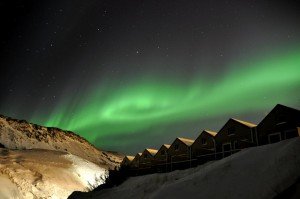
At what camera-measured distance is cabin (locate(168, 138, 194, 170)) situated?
2114 inches

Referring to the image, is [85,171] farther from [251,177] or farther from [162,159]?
[251,177]

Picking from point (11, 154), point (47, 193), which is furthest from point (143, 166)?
point (11, 154)

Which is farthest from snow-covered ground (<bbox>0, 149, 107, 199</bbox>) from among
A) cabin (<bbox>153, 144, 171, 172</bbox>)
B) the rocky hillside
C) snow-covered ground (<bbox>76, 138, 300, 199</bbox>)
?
snow-covered ground (<bbox>76, 138, 300, 199</bbox>)

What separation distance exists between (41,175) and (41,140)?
189ft

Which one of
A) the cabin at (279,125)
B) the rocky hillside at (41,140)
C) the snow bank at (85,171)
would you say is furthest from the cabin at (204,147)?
the rocky hillside at (41,140)

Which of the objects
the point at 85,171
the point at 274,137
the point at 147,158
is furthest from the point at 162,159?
the point at 85,171

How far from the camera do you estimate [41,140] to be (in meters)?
123

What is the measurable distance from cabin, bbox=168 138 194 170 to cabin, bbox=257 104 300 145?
47.9 ft

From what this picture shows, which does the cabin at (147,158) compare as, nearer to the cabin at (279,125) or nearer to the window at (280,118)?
the cabin at (279,125)

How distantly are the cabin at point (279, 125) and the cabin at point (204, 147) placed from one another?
8543 millimetres

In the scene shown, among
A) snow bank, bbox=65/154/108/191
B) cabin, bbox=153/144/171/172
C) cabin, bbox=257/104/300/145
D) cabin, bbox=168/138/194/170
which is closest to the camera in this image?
cabin, bbox=257/104/300/145

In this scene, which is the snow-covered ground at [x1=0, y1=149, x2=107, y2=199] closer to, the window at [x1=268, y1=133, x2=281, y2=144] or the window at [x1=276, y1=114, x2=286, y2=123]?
the window at [x1=268, y1=133, x2=281, y2=144]

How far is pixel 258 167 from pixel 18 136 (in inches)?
4330

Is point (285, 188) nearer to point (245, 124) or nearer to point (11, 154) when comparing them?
point (245, 124)
